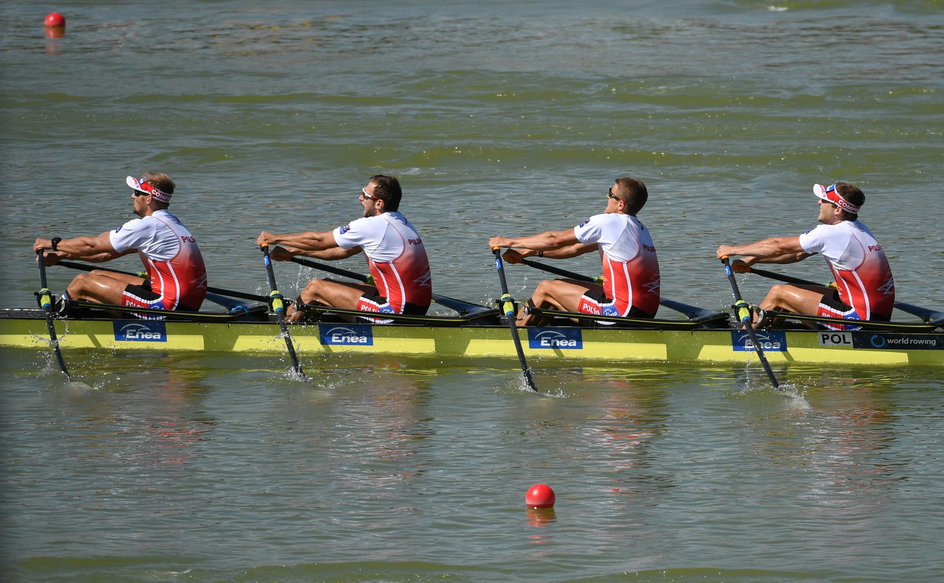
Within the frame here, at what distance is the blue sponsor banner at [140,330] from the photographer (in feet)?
37.2

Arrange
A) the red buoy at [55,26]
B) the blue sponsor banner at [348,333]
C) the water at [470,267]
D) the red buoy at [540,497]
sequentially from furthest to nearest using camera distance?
1. the red buoy at [55,26]
2. the blue sponsor banner at [348,333]
3. the red buoy at [540,497]
4. the water at [470,267]

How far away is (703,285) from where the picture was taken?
46.0 feet

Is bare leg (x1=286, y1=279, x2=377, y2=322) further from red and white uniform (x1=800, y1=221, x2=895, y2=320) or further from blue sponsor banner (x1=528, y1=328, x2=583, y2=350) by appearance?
red and white uniform (x1=800, y1=221, x2=895, y2=320)

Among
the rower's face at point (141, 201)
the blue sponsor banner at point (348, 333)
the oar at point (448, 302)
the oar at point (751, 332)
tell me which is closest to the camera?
the oar at point (751, 332)

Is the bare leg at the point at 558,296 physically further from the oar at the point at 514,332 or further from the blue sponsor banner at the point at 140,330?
the blue sponsor banner at the point at 140,330

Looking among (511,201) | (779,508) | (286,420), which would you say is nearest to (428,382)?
(286,420)

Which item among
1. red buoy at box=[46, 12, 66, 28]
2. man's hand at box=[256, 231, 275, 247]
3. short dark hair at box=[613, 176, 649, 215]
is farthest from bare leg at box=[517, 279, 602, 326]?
red buoy at box=[46, 12, 66, 28]

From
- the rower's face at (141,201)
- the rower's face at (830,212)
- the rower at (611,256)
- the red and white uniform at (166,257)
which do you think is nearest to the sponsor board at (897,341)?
the rower's face at (830,212)

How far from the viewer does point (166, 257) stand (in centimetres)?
1107

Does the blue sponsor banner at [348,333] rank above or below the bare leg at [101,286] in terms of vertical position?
below

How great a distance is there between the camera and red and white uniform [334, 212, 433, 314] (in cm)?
1091

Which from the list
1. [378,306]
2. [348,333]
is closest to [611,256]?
[378,306]

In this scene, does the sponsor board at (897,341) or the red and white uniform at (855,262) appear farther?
the sponsor board at (897,341)

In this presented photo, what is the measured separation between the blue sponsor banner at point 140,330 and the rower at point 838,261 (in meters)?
4.53
